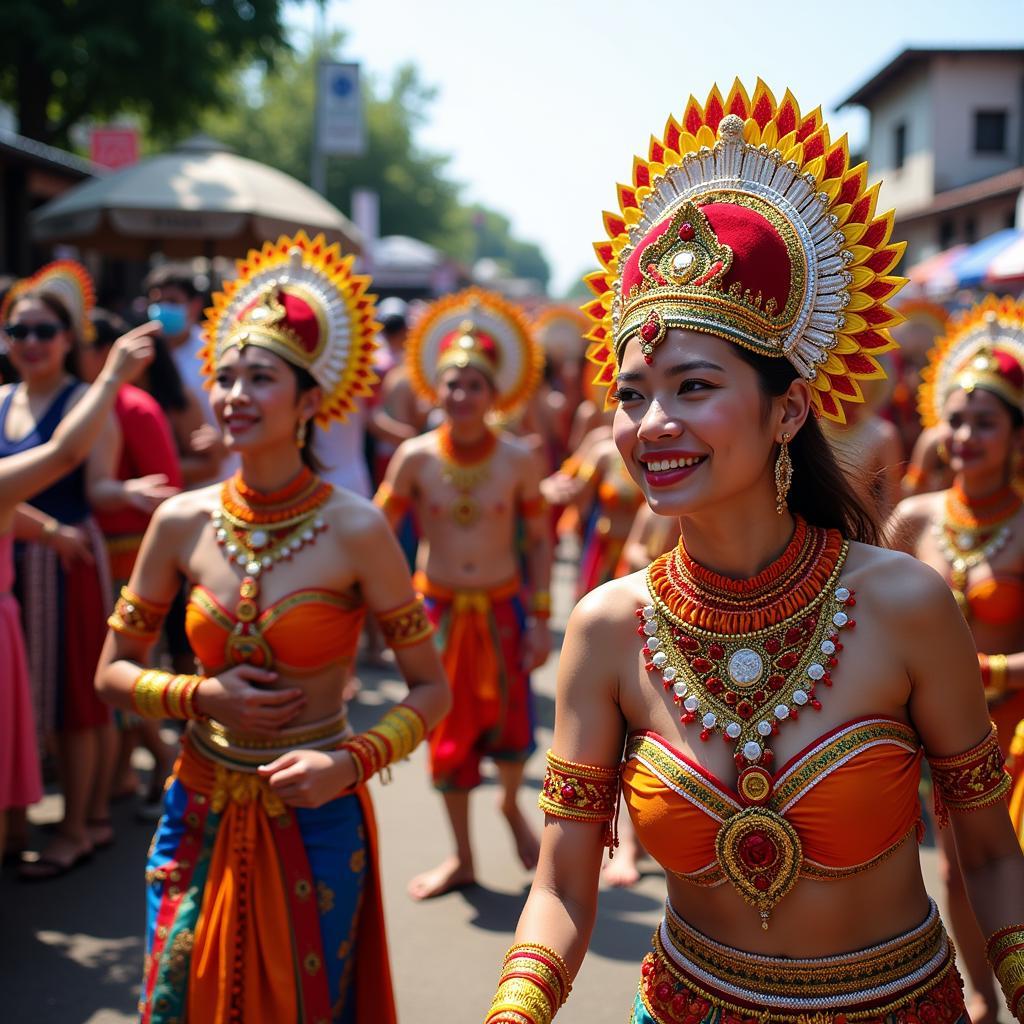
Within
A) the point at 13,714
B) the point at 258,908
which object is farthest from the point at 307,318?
the point at 13,714

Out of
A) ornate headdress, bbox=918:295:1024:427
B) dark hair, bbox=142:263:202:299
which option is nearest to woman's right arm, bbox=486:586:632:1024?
ornate headdress, bbox=918:295:1024:427

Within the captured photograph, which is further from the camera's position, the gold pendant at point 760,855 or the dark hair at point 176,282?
the dark hair at point 176,282

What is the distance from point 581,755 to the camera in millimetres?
2021

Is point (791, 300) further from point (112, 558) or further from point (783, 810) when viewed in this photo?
point (112, 558)

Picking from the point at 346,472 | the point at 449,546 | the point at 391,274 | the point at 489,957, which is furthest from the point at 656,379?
the point at 391,274

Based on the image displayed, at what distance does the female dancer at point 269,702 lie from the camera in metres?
2.88

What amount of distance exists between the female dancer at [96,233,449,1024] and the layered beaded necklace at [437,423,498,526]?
78.0 inches

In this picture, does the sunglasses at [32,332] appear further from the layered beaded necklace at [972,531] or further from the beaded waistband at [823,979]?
the beaded waistband at [823,979]

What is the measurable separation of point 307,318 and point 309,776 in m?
1.24

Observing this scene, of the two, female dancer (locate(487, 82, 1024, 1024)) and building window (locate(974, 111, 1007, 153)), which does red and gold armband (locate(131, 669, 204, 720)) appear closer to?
female dancer (locate(487, 82, 1024, 1024))

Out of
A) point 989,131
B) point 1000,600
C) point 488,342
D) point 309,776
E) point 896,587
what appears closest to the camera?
point 896,587

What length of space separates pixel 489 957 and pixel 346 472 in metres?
3.89

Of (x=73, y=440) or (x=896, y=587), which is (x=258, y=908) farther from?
(x=896, y=587)

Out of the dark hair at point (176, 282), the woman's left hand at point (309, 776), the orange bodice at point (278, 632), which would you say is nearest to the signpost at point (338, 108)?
the dark hair at point (176, 282)
